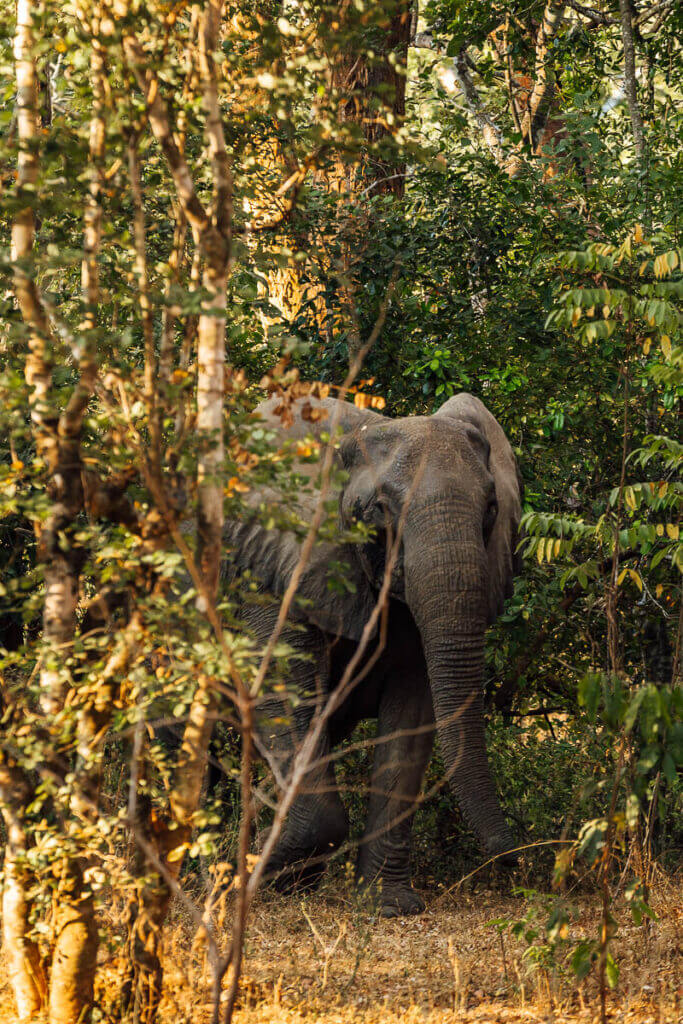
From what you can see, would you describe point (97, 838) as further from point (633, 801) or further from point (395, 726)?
point (395, 726)

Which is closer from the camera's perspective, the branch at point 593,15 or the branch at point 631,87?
the branch at point 631,87

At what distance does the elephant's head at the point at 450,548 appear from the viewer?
6461 mm

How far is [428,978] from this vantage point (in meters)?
5.24

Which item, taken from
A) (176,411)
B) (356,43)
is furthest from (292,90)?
(176,411)

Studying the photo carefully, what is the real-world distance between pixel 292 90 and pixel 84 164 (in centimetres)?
82

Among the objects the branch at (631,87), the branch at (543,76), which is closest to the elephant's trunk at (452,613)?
the branch at (631,87)

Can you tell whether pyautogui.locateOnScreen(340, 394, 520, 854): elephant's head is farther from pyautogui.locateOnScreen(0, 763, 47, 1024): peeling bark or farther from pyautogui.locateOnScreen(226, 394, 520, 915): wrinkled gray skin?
pyautogui.locateOnScreen(0, 763, 47, 1024): peeling bark

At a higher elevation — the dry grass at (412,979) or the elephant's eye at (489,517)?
the elephant's eye at (489,517)

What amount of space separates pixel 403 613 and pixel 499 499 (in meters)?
0.87

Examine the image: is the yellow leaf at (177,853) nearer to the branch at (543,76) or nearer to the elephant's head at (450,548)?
the elephant's head at (450,548)

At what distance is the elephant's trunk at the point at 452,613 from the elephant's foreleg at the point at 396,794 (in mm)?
515

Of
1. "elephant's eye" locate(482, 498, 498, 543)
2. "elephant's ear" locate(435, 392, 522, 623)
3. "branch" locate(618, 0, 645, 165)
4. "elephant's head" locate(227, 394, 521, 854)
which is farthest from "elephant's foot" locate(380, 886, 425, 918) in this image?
"branch" locate(618, 0, 645, 165)

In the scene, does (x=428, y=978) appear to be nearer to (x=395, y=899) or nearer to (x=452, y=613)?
(x=395, y=899)

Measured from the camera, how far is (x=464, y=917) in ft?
22.0
